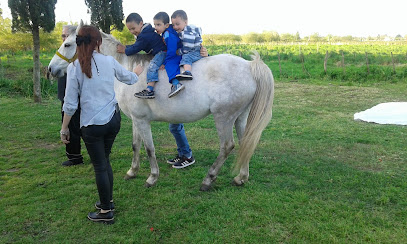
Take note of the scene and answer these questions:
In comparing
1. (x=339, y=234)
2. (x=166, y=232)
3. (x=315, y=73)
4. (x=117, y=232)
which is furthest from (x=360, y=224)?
(x=315, y=73)

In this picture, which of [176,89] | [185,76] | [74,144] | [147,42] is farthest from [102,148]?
[74,144]

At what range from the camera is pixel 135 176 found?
4566mm

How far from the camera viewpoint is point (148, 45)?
3.94 meters

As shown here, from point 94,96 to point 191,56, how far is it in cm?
147

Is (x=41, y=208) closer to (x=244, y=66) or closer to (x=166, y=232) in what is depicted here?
(x=166, y=232)

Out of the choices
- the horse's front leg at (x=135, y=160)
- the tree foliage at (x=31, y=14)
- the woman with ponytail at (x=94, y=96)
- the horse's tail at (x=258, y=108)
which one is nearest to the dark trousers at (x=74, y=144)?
the horse's front leg at (x=135, y=160)

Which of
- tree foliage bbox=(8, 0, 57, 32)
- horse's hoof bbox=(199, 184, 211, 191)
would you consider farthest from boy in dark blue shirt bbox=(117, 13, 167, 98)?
tree foliage bbox=(8, 0, 57, 32)

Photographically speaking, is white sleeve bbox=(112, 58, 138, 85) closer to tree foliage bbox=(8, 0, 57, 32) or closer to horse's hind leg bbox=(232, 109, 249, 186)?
horse's hind leg bbox=(232, 109, 249, 186)

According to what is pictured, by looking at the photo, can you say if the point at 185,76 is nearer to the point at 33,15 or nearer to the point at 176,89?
the point at 176,89

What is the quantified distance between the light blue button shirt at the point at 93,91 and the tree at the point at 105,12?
993 centimetres

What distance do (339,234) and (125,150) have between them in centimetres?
398

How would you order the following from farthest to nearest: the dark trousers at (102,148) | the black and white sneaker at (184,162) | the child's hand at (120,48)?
the black and white sneaker at (184,162) < the child's hand at (120,48) < the dark trousers at (102,148)

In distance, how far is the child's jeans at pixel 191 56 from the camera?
12.6ft

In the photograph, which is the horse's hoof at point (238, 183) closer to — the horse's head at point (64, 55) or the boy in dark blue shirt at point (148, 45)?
the boy in dark blue shirt at point (148, 45)
